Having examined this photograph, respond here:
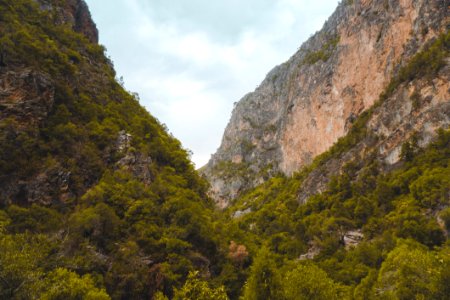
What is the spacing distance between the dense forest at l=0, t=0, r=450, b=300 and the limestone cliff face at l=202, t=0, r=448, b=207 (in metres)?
7.68

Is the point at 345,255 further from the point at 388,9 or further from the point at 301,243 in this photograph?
the point at 388,9

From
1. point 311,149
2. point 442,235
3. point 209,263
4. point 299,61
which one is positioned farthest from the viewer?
point 299,61

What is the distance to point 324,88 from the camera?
287 feet

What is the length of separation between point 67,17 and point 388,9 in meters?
59.1

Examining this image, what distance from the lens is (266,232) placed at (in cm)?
6744

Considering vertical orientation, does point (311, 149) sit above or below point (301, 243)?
above

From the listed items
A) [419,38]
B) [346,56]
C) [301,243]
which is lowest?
[301,243]

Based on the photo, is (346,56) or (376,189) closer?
(376,189)

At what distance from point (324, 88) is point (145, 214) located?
65.9 meters

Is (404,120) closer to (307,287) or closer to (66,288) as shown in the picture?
(307,287)

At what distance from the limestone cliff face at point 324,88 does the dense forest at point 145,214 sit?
7.68 m

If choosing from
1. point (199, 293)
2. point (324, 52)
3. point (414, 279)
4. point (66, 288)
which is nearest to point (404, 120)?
point (414, 279)

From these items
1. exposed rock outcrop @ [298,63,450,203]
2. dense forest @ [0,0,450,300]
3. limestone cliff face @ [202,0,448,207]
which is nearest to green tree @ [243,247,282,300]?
dense forest @ [0,0,450,300]

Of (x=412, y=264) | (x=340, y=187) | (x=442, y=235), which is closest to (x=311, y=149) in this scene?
(x=340, y=187)
